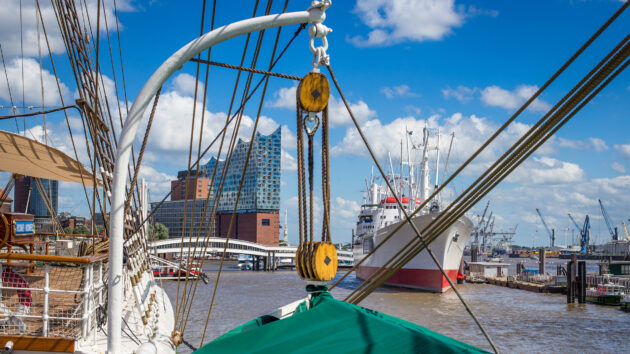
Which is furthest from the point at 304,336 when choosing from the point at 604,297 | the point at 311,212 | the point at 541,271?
the point at 541,271

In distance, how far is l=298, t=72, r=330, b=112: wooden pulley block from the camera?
509 centimetres

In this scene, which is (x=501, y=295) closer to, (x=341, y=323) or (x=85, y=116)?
(x=85, y=116)

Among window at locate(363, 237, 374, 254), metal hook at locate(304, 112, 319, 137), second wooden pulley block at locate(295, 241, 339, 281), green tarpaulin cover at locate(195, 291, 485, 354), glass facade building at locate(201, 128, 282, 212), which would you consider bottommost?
window at locate(363, 237, 374, 254)

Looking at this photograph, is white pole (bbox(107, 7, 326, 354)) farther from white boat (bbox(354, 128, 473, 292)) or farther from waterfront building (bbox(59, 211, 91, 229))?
waterfront building (bbox(59, 211, 91, 229))

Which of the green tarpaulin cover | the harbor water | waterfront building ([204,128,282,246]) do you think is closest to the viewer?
the green tarpaulin cover

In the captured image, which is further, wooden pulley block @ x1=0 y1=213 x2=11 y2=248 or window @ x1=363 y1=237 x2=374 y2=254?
window @ x1=363 y1=237 x2=374 y2=254

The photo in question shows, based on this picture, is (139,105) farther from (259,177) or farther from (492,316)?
(259,177)

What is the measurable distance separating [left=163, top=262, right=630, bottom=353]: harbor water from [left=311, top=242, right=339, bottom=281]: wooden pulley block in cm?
1613

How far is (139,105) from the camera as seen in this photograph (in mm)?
4914

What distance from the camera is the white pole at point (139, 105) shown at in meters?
4.98

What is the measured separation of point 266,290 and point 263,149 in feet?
316

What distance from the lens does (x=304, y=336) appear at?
3467mm

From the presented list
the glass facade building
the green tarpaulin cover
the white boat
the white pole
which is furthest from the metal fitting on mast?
the glass facade building

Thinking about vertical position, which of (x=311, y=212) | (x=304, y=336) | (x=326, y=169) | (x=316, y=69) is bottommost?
(x=304, y=336)
